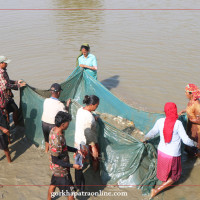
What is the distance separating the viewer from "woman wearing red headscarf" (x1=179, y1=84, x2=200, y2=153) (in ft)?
12.8

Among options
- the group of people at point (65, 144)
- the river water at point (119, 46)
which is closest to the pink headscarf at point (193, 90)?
the group of people at point (65, 144)

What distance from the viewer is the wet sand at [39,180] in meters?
3.83

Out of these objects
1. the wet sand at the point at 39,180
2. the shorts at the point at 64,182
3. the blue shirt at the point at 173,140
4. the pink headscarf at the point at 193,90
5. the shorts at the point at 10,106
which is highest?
the pink headscarf at the point at 193,90

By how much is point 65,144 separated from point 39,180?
1.27 metres

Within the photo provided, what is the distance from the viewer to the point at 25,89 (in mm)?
4957

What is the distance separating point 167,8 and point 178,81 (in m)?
8.99

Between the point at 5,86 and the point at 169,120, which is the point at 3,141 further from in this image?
the point at 169,120

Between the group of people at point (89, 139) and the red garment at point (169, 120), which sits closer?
the group of people at point (89, 139)

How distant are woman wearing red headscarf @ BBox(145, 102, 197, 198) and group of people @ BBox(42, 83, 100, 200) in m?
0.88

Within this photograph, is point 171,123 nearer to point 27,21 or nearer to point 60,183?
point 60,183

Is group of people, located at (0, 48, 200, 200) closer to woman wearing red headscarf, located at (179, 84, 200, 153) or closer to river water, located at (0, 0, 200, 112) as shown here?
woman wearing red headscarf, located at (179, 84, 200, 153)

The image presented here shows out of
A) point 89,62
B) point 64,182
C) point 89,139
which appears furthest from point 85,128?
point 89,62

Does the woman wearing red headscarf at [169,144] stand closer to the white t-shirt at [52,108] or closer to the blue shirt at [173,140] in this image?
the blue shirt at [173,140]

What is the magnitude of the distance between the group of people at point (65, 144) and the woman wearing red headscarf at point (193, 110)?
145 centimetres
